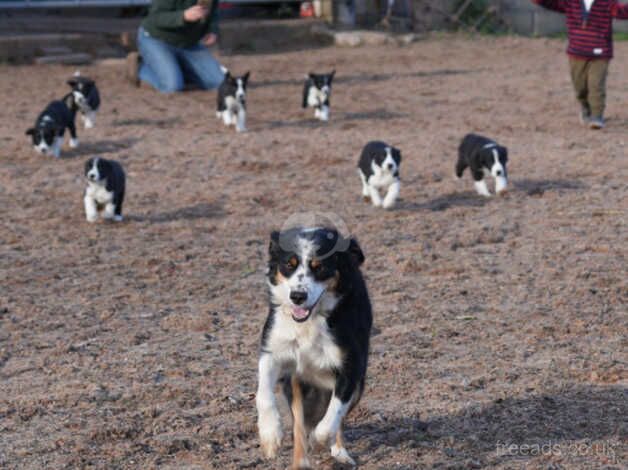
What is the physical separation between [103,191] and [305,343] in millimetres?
4832

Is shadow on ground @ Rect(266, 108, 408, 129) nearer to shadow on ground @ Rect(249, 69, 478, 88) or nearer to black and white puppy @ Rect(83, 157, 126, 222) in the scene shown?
shadow on ground @ Rect(249, 69, 478, 88)

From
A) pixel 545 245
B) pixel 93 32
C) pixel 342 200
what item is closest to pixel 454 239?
pixel 545 245

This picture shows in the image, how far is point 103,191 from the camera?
891 cm

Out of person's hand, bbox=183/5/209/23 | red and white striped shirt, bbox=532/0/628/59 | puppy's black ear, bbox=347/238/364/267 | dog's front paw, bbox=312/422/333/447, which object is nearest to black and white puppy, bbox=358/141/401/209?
red and white striped shirt, bbox=532/0/628/59

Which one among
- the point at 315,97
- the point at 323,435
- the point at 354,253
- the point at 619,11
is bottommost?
the point at 323,435

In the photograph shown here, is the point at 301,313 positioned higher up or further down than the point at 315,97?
further down

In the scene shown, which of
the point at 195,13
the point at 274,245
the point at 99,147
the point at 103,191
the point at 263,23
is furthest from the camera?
the point at 263,23

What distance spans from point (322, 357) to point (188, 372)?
145 centimetres

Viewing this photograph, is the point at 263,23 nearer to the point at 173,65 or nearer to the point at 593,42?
the point at 173,65

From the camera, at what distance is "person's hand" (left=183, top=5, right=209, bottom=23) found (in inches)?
571

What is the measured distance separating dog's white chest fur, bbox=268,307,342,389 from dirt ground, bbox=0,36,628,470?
1.66 ft

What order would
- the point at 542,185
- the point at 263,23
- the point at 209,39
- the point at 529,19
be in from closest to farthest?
the point at 542,185
the point at 209,39
the point at 263,23
the point at 529,19

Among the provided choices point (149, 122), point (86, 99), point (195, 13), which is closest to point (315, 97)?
point (149, 122)

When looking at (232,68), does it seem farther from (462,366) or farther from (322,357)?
(322,357)
